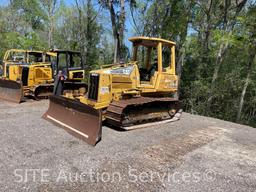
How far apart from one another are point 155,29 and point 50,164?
48.1 ft

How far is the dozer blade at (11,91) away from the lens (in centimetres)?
908

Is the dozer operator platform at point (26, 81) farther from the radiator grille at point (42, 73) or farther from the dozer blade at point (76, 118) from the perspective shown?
the dozer blade at point (76, 118)

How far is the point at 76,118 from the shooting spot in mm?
5559

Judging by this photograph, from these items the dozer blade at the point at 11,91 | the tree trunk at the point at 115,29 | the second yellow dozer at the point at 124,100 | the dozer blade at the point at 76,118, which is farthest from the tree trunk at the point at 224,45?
the dozer blade at the point at 11,91

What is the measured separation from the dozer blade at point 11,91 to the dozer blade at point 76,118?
10.4 feet

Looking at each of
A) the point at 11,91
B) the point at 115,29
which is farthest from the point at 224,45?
the point at 11,91

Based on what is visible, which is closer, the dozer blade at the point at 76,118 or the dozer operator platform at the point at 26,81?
the dozer blade at the point at 76,118

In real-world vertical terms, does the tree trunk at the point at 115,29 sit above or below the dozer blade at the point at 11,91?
above

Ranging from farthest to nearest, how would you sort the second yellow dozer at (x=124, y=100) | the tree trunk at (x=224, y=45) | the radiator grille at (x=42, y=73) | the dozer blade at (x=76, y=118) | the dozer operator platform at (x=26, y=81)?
the tree trunk at (x=224, y=45)
the radiator grille at (x=42, y=73)
the dozer operator platform at (x=26, y=81)
the second yellow dozer at (x=124, y=100)
the dozer blade at (x=76, y=118)

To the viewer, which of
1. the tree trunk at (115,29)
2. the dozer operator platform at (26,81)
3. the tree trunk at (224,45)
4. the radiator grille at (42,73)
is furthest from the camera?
the tree trunk at (115,29)

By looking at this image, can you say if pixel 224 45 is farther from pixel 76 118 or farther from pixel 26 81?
pixel 76 118

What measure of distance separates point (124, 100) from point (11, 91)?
5.50 meters

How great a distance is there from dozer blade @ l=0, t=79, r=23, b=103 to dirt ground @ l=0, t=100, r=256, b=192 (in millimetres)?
2959

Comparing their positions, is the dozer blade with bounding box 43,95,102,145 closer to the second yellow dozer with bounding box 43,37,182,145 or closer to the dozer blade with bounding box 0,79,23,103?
the second yellow dozer with bounding box 43,37,182,145
